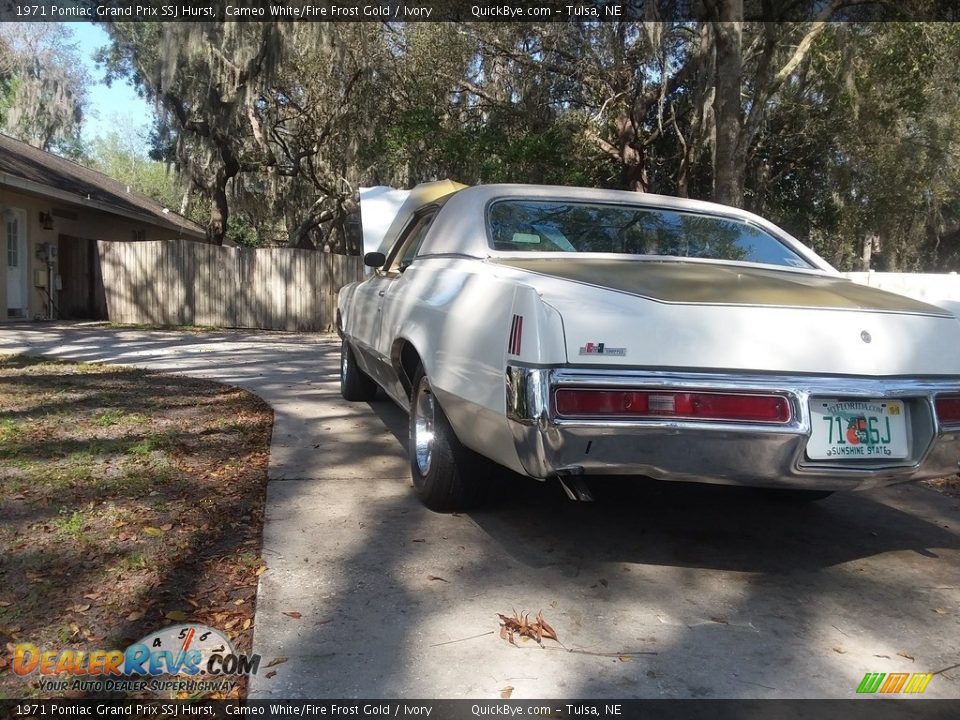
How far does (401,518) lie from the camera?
411cm

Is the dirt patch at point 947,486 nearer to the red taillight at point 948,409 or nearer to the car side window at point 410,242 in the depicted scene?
the red taillight at point 948,409

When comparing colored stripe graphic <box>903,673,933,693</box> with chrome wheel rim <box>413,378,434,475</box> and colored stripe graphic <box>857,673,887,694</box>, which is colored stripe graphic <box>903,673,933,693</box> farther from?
chrome wheel rim <box>413,378,434,475</box>

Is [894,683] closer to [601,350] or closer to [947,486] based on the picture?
[601,350]

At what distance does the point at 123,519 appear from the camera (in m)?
3.83

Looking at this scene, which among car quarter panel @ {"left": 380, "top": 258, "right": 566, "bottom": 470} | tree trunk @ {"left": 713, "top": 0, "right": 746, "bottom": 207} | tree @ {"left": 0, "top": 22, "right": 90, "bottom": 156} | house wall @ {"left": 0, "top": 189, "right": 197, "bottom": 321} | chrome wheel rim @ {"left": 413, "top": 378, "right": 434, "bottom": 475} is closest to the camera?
car quarter panel @ {"left": 380, "top": 258, "right": 566, "bottom": 470}

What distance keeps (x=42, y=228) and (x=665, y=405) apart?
16746 mm

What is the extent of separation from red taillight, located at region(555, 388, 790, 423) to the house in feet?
46.4

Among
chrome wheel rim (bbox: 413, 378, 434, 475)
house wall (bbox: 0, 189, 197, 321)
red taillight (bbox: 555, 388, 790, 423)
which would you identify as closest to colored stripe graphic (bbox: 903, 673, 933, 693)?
red taillight (bbox: 555, 388, 790, 423)

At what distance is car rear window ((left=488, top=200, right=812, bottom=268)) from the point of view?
167 inches

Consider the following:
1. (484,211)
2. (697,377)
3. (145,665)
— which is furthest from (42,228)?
(697,377)

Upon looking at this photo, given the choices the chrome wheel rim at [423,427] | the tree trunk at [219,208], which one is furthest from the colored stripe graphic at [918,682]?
the tree trunk at [219,208]

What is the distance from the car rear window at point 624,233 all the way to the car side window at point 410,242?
851mm

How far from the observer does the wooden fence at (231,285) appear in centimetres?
1620

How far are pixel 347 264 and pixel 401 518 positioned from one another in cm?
1265
